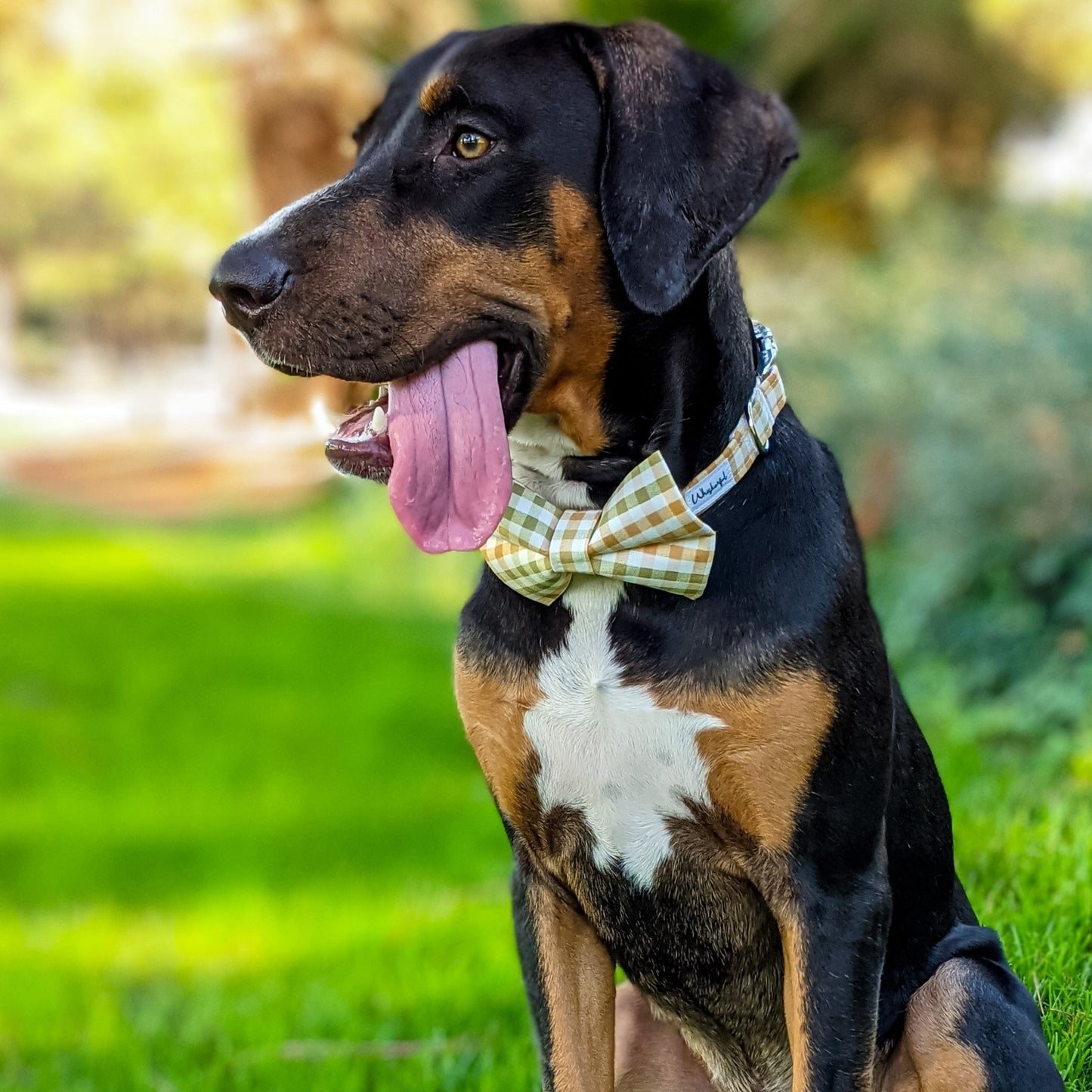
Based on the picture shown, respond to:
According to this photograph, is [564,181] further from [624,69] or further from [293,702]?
[293,702]

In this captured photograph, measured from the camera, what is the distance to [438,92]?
2.69 m

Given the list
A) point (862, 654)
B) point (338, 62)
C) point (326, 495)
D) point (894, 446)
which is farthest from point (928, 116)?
point (862, 654)

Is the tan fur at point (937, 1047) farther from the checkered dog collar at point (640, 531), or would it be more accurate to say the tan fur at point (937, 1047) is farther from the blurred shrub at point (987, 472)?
the blurred shrub at point (987, 472)

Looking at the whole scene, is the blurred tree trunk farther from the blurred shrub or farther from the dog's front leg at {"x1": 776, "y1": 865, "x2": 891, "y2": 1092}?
the dog's front leg at {"x1": 776, "y1": 865, "x2": 891, "y2": 1092}

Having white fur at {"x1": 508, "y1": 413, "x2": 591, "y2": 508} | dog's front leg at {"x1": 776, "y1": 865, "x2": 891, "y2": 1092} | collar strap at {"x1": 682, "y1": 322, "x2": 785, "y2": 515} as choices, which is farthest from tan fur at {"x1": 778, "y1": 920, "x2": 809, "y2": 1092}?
white fur at {"x1": 508, "y1": 413, "x2": 591, "y2": 508}

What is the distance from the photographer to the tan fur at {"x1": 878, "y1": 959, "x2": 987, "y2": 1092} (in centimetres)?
250

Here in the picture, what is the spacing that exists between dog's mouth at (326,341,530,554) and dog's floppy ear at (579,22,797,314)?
11.6 inches

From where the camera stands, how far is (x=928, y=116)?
45.5 ft

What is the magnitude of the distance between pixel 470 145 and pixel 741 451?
2.50ft

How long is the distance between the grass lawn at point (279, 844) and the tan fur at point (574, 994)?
33.1 inches

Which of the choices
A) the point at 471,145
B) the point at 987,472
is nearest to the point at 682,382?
the point at 471,145

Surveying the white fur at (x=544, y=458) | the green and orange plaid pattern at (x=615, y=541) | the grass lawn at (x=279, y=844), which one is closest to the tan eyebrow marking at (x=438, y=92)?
the white fur at (x=544, y=458)

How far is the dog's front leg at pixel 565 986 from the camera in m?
2.75

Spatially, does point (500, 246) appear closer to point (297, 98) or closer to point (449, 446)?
point (449, 446)
